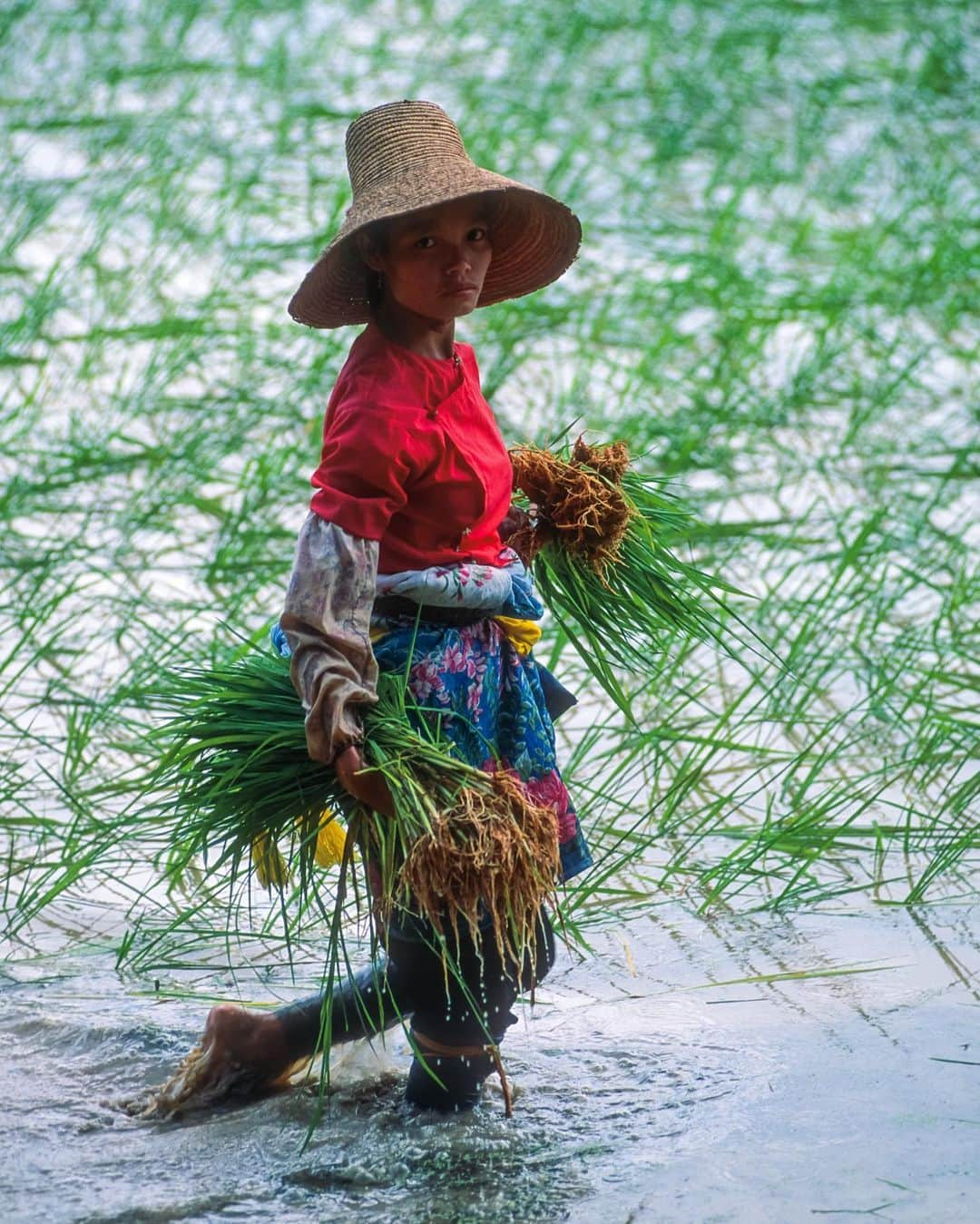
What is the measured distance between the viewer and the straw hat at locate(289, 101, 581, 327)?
205cm

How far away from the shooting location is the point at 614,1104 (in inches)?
88.3

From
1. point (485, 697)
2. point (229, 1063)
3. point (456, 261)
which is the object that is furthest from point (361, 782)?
point (456, 261)

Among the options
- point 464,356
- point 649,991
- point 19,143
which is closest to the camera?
point 464,356

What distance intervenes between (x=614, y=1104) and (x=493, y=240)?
1.00 m

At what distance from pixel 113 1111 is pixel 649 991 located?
2.31ft

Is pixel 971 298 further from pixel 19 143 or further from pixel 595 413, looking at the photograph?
pixel 19 143

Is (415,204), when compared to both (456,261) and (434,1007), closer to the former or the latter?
(456,261)

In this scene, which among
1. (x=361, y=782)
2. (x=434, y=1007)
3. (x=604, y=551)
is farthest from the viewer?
(x=604, y=551)

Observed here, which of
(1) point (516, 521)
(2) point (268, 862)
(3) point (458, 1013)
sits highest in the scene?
(1) point (516, 521)

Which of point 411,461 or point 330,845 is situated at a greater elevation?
point 411,461

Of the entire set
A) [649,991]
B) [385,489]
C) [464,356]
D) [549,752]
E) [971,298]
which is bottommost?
[649,991]

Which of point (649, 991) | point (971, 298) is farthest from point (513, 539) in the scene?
point (971, 298)

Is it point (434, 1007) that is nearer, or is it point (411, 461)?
point (411, 461)

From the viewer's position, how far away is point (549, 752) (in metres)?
2.21
